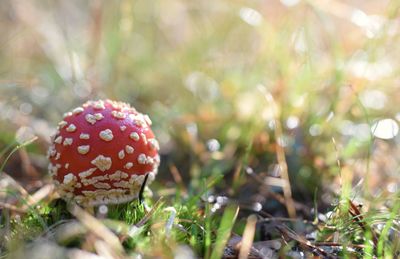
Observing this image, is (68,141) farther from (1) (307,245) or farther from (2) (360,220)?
(2) (360,220)

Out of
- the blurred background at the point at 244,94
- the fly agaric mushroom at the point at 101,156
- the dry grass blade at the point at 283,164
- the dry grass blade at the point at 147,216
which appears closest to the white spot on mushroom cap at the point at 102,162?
the fly agaric mushroom at the point at 101,156

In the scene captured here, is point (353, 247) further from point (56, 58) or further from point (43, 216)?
point (56, 58)

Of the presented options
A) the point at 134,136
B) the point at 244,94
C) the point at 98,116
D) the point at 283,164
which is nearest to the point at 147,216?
the point at 134,136

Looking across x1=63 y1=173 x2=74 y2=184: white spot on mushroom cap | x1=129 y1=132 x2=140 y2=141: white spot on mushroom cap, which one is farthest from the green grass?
x1=129 y1=132 x2=140 y2=141: white spot on mushroom cap

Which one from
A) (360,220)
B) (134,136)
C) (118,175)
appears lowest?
(360,220)

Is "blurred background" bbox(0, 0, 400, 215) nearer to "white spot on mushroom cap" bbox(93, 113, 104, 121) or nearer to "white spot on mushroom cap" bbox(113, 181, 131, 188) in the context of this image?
"white spot on mushroom cap" bbox(113, 181, 131, 188)

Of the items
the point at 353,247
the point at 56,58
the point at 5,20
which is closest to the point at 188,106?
the point at 56,58

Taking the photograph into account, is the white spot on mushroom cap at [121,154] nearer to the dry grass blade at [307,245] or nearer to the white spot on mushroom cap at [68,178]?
the white spot on mushroom cap at [68,178]
